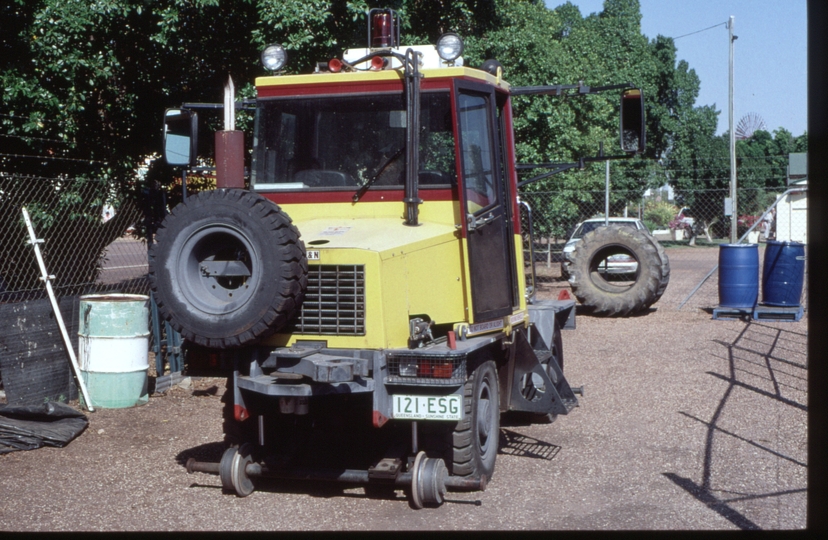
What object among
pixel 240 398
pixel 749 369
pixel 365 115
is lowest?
pixel 749 369

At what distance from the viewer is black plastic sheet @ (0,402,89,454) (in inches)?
296

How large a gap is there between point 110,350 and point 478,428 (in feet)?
14.7

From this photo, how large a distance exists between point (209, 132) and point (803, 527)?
30.9 feet

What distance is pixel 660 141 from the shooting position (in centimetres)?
4978

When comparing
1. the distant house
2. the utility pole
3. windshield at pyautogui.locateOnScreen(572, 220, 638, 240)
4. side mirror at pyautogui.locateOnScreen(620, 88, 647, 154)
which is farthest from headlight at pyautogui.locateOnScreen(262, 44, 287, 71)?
the utility pole

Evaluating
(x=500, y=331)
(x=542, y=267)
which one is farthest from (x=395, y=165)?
(x=542, y=267)

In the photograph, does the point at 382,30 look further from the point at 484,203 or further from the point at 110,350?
the point at 110,350

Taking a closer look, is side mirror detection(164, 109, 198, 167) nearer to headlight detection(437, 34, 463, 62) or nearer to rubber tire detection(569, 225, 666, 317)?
headlight detection(437, 34, 463, 62)

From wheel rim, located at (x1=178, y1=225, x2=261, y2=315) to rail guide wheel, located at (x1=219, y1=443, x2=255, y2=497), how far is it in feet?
3.86

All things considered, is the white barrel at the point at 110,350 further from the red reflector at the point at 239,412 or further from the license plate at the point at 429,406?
the license plate at the point at 429,406

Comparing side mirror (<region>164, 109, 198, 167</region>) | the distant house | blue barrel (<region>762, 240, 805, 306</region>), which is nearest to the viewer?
side mirror (<region>164, 109, 198, 167</region>)

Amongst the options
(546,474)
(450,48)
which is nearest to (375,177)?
(450,48)

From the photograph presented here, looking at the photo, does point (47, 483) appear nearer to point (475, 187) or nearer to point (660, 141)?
point (475, 187)

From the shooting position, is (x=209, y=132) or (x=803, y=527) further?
(x=209, y=132)
